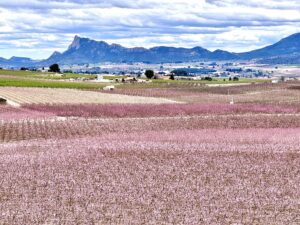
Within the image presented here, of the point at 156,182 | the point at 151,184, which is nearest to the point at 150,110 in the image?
the point at 156,182

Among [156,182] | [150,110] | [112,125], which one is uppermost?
[156,182]

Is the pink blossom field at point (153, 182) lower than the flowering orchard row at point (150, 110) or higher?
higher

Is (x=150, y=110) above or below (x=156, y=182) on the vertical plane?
below

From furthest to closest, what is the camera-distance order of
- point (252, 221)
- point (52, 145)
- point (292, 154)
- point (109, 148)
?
1. point (52, 145)
2. point (109, 148)
3. point (292, 154)
4. point (252, 221)

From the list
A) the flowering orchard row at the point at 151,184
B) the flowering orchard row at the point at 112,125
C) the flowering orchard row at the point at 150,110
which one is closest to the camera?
the flowering orchard row at the point at 151,184

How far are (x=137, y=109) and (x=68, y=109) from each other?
6.88 metres

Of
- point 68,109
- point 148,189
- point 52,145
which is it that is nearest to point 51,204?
point 148,189

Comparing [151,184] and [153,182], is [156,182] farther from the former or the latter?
[151,184]

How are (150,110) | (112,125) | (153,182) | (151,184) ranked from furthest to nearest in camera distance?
(150,110), (112,125), (153,182), (151,184)

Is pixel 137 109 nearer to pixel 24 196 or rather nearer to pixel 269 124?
pixel 269 124

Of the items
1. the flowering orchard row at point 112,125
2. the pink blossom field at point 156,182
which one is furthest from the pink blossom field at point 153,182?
the flowering orchard row at point 112,125

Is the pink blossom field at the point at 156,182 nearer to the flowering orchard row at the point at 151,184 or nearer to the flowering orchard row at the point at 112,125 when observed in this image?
the flowering orchard row at the point at 151,184

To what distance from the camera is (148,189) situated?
19.7 metres

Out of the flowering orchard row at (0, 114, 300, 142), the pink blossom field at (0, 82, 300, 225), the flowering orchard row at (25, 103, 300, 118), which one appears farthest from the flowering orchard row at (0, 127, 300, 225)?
the flowering orchard row at (25, 103, 300, 118)
